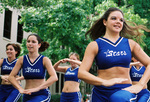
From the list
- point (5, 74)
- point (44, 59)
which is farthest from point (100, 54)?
point (5, 74)

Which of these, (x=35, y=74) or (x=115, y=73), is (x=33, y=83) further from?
(x=115, y=73)

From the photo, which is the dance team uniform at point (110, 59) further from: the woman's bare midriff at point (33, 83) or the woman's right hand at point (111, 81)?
the woman's bare midriff at point (33, 83)

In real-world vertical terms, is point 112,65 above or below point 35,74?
above

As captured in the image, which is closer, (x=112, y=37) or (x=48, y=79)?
(x=112, y=37)

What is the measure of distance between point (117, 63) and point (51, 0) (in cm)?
1218

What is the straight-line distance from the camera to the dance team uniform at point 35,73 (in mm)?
5480

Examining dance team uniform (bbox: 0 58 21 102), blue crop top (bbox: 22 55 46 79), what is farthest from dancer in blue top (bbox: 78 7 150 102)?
dance team uniform (bbox: 0 58 21 102)

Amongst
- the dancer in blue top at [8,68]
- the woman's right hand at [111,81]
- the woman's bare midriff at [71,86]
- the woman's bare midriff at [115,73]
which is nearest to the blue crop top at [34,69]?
the dancer in blue top at [8,68]

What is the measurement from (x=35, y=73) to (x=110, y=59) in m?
2.37

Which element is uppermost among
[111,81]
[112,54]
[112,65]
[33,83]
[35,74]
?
[112,54]

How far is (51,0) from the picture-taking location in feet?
50.4

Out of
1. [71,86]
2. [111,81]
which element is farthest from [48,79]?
[71,86]

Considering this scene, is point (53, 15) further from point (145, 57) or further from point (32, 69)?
point (145, 57)

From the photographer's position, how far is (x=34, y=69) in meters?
5.66
